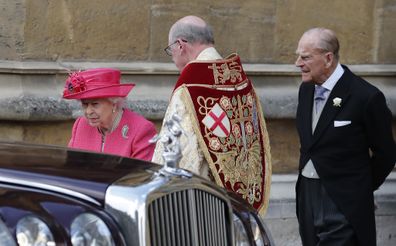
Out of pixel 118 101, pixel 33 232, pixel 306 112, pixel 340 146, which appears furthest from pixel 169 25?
pixel 33 232

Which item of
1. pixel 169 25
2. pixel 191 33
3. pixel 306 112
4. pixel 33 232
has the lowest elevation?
pixel 306 112

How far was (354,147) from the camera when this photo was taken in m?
6.60

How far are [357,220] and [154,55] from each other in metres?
2.39

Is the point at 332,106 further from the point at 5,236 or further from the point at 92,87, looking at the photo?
the point at 5,236

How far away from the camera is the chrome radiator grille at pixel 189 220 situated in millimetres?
4219

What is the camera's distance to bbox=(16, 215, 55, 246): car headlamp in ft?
12.6

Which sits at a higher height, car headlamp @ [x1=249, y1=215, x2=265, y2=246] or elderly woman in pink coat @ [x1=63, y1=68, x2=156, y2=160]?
elderly woman in pink coat @ [x1=63, y1=68, x2=156, y2=160]

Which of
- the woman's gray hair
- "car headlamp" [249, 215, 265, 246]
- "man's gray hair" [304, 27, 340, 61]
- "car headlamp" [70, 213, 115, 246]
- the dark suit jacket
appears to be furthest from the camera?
"man's gray hair" [304, 27, 340, 61]

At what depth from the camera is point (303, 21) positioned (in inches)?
346

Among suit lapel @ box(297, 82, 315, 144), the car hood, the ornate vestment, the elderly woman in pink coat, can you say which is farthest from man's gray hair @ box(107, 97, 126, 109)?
suit lapel @ box(297, 82, 315, 144)

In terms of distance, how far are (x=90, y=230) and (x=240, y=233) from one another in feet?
3.87

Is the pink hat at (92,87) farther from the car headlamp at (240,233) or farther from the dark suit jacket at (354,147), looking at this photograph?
the dark suit jacket at (354,147)

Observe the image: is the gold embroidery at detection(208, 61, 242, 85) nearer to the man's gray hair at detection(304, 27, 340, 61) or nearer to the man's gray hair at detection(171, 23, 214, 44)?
the man's gray hair at detection(171, 23, 214, 44)

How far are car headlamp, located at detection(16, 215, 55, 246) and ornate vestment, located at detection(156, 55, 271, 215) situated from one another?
2.20 m
